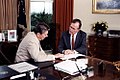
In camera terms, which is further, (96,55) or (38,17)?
(38,17)

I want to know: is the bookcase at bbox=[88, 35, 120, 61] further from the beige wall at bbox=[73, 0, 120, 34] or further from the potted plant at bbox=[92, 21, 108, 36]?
the beige wall at bbox=[73, 0, 120, 34]

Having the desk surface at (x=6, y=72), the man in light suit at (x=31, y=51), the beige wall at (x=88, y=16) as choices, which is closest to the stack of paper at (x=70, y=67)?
the man in light suit at (x=31, y=51)

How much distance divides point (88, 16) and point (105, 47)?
1.16 meters

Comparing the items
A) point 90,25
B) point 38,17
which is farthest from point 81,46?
point 38,17

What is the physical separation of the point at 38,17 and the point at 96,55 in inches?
75.1

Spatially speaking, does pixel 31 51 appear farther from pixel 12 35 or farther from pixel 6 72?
pixel 12 35

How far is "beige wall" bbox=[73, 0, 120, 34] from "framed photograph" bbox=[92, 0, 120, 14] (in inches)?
4.1

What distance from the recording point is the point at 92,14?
217 inches

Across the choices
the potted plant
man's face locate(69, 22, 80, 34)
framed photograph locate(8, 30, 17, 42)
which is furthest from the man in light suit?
the potted plant

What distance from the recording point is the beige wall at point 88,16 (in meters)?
5.14

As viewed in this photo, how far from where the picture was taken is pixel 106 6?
5.27m

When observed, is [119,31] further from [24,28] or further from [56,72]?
[56,72]

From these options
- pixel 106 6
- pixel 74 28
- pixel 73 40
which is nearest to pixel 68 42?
pixel 73 40

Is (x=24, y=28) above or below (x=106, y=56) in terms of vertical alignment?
above
